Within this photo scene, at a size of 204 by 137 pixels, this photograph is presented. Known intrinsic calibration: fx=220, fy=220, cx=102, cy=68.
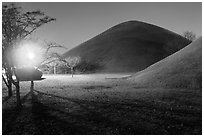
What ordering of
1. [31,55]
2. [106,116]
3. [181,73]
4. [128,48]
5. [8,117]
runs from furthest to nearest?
[128,48], [181,73], [31,55], [8,117], [106,116]

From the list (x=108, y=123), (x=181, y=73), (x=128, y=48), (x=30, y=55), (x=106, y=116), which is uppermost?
(x=128, y=48)

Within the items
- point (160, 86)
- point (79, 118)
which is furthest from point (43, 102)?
point (160, 86)

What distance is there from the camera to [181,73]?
41.1 meters

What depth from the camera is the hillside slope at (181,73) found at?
36.3m

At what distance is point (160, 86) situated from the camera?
1451 inches

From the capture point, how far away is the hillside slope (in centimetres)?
3634

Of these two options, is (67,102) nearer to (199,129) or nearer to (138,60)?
(199,129)

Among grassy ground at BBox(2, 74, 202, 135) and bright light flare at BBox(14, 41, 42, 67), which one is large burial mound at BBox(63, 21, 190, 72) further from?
grassy ground at BBox(2, 74, 202, 135)

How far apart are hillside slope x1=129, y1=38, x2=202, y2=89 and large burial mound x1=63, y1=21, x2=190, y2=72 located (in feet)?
217

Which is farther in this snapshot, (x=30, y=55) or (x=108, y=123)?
(x=30, y=55)

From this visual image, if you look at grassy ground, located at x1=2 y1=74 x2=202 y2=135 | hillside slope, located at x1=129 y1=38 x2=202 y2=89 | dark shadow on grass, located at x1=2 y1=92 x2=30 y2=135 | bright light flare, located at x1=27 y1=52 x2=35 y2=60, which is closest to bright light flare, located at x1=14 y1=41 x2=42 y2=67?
bright light flare, located at x1=27 y1=52 x2=35 y2=60

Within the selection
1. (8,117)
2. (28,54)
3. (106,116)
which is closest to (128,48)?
(28,54)

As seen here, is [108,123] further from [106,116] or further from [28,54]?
[28,54]

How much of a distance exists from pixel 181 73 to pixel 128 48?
111336 mm
